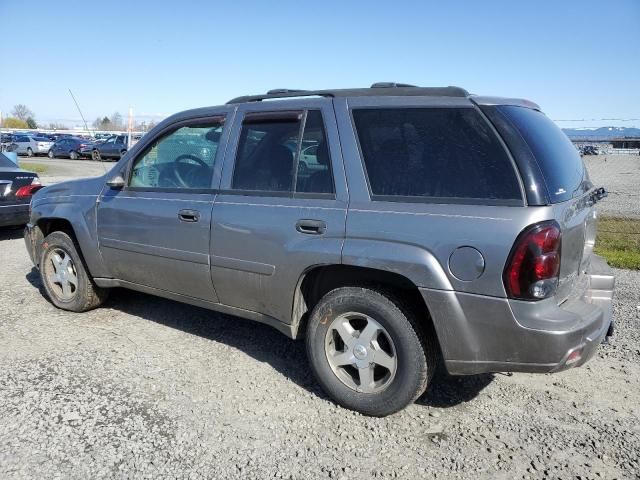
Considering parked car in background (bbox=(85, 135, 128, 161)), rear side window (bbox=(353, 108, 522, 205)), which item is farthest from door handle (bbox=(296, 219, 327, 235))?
parked car in background (bbox=(85, 135, 128, 161))

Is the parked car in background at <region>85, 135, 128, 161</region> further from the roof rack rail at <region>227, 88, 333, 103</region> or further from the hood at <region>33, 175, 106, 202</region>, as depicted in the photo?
the roof rack rail at <region>227, 88, 333, 103</region>

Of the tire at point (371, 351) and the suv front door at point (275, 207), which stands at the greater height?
the suv front door at point (275, 207)

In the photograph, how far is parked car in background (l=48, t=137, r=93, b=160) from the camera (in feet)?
110

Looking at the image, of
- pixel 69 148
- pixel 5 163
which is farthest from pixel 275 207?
pixel 69 148

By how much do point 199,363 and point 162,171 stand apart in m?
1.55

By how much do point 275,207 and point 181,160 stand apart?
1163 mm

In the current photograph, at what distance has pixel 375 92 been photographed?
3.32 meters

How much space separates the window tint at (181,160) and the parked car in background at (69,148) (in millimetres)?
32298

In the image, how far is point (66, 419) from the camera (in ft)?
10.0

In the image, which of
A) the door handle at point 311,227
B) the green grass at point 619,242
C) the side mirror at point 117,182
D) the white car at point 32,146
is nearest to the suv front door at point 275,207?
the door handle at point 311,227

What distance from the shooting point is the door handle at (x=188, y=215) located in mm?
3771

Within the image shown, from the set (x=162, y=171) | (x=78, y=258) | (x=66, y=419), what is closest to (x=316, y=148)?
(x=162, y=171)

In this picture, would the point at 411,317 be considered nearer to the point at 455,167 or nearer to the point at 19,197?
the point at 455,167

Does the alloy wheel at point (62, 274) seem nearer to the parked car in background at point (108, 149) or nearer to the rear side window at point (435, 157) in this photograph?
the rear side window at point (435, 157)
